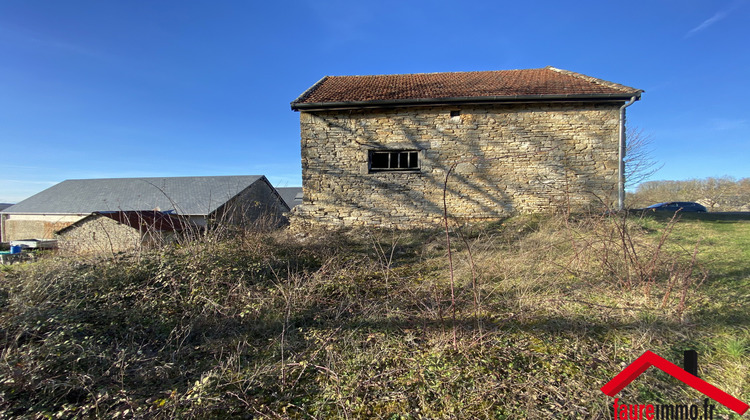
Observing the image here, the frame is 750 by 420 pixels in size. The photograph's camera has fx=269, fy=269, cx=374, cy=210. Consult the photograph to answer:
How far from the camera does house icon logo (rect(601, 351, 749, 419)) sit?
153 centimetres

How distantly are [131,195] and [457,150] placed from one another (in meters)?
25.6

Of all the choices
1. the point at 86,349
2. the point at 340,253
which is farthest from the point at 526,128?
the point at 86,349

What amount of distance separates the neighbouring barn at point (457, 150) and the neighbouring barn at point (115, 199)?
1282 centimetres

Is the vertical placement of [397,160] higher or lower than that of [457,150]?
lower

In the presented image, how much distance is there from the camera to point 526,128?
7.49m

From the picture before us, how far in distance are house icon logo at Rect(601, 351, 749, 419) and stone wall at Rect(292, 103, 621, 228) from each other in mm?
5887

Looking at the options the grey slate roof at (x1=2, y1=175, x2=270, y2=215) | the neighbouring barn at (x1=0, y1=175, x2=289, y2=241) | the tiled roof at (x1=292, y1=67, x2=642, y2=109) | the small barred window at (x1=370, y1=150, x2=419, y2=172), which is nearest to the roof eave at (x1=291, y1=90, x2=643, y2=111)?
the tiled roof at (x1=292, y1=67, x2=642, y2=109)

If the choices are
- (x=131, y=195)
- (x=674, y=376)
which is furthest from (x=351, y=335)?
(x=131, y=195)

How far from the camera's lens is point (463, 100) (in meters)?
7.32

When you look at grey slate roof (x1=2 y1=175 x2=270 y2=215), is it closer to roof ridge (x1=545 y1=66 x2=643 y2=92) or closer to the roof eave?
the roof eave

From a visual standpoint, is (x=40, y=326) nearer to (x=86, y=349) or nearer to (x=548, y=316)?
(x=86, y=349)

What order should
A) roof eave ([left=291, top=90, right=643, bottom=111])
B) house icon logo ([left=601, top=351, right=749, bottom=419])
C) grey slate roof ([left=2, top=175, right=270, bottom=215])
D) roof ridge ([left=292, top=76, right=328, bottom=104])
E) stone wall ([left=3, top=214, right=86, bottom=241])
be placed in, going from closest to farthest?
house icon logo ([left=601, top=351, right=749, bottom=419]) → roof eave ([left=291, top=90, right=643, bottom=111]) → roof ridge ([left=292, top=76, right=328, bottom=104]) → grey slate roof ([left=2, top=175, right=270, bottom=215]) → stone wall ([left=3, top=214, right=86, bottom=241])

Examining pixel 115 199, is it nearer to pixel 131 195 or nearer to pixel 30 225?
pixel 131 195

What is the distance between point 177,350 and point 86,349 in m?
0.64
